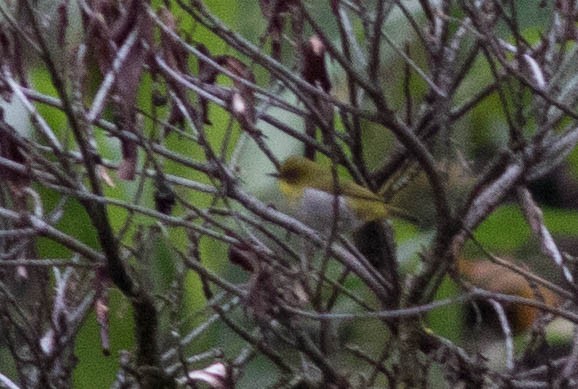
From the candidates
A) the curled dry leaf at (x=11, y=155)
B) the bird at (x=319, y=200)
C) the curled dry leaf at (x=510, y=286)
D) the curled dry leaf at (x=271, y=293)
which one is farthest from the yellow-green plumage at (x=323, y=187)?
the curled dry leaf at (x=510, y=286)

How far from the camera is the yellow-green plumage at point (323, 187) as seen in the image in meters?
1.24

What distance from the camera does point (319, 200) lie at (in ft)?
5.04

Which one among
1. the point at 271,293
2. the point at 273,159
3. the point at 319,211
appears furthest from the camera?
the point at 319,211

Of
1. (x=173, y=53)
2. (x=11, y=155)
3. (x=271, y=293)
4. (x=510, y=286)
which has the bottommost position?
(x=510, y=286)

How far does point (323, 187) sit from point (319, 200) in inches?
1.2

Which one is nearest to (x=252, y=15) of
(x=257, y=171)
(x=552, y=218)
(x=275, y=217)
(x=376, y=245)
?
(x=257, y=171)

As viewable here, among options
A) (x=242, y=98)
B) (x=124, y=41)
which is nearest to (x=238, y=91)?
(x=242, y=98)

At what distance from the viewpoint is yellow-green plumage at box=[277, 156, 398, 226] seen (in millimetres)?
1244

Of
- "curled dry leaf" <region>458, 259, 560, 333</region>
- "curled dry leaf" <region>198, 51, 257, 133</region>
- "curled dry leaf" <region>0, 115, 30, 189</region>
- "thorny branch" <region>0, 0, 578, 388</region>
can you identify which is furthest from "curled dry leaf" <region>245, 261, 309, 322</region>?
"curled dry leaf" <region>458, 259, 560, 333</region>

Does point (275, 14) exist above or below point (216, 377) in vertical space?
above

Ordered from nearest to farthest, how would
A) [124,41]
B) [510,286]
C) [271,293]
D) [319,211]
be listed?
[124,41]
[271,293]
[319,211]
[510,286]

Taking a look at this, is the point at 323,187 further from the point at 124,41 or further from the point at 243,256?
the point at 124,41

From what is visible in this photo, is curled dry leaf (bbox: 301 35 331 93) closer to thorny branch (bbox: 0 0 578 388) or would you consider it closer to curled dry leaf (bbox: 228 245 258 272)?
thorny branch (bbox: 0 0 578 388)

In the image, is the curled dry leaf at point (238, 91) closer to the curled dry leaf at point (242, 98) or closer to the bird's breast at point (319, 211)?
the curled dry leaf at point (242, 98)
